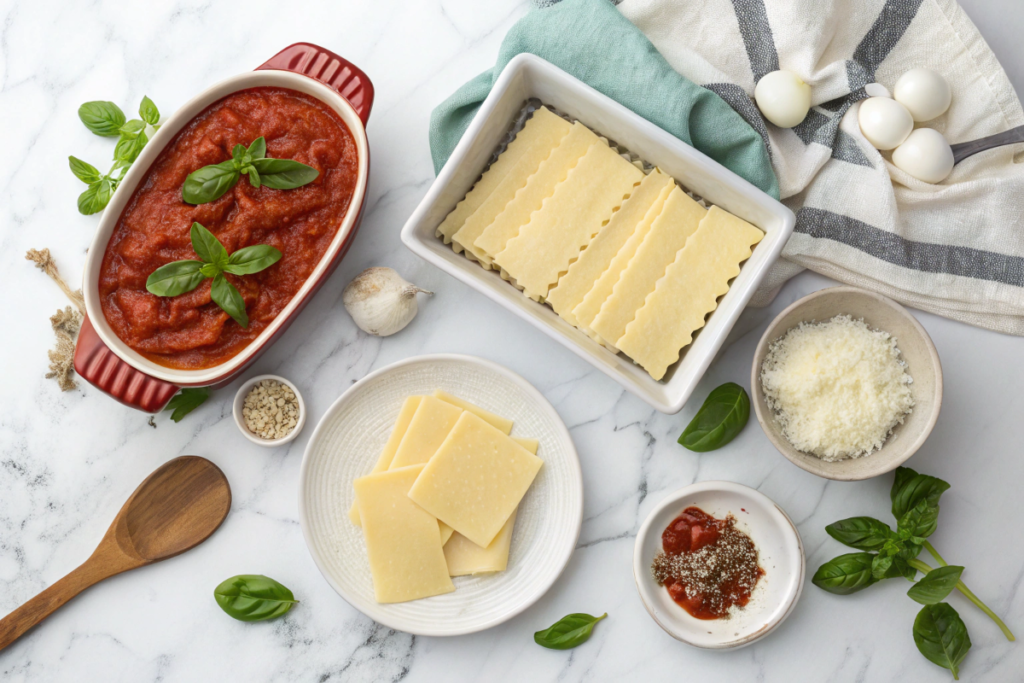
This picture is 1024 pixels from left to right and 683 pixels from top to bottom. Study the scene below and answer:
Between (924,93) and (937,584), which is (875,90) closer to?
(924,93)

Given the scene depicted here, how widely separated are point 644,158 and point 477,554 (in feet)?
4.76

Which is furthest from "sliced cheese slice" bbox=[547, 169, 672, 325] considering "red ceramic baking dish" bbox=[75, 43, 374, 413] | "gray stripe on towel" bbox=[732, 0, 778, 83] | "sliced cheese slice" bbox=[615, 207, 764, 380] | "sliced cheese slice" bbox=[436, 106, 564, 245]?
"red ceramic baking dish" bbox=[75, 43, 374, 413]

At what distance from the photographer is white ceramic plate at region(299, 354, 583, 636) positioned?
7.39 feet

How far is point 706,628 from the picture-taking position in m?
2.22

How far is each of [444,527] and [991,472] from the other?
1953 mm

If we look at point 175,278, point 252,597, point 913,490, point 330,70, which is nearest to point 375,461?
point 252,597

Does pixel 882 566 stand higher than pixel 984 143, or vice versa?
pixel 984 143

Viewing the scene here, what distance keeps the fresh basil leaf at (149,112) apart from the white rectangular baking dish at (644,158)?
1.11 meters

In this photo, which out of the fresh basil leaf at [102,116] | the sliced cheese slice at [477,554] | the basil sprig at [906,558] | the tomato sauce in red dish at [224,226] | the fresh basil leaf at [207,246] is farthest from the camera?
the fresh basil leaf at [102,116]

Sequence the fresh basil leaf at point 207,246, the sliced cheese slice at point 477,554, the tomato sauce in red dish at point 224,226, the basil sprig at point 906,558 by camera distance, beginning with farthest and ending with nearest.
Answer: the sliced cheese slice at point 477,554 < the basil sprig at point 906,558 < the tomato sauce in red dish at point 224,226 < the fresh basil leaf at point 207,246

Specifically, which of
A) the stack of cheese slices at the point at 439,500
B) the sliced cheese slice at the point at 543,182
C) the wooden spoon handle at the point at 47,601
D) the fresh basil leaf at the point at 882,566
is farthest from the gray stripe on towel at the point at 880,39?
the wooden spoon handle at the point at 47,601

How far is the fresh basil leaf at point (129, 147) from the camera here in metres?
2.26

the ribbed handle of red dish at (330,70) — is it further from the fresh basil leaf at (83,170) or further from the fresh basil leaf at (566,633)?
the fresh basil leaf at (566,633)

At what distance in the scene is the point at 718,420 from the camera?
7.37 feet
